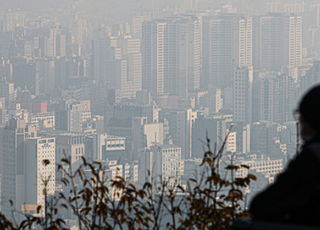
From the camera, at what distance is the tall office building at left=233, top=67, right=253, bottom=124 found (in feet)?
105

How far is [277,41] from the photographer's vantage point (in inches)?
1583

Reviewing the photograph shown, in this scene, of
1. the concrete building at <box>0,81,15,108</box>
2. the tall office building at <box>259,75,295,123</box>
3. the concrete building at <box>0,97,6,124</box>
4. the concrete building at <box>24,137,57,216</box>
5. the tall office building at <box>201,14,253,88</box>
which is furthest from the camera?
the tall office building at <box>201,14,253,88</box>

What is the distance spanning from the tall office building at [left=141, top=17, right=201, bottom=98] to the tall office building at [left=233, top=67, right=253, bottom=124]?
14.5 feet

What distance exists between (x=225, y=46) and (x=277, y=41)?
3.46 meters

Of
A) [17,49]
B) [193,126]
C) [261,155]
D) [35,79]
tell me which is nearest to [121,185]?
[261,155]

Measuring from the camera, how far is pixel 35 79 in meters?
37.6

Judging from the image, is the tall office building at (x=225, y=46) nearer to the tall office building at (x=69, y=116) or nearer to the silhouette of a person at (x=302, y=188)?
the tall office building at (x=69, y=116)

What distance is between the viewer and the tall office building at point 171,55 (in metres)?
37.8

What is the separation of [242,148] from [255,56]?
42.2 ft

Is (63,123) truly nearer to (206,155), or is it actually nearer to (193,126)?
(193,126)

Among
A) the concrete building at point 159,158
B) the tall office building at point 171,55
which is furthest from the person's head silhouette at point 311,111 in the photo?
the tall office building at point 171,55

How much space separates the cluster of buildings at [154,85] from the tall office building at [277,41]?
0.25 feet

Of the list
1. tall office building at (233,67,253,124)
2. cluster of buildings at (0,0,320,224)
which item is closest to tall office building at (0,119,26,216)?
cluster of buildings at (0,0,320,224)

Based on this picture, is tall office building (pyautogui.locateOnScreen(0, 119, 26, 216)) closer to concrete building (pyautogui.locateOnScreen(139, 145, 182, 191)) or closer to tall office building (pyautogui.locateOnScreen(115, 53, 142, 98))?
concrete building (pyautogui.locateOnScreen(139, 145, 182, 191))
